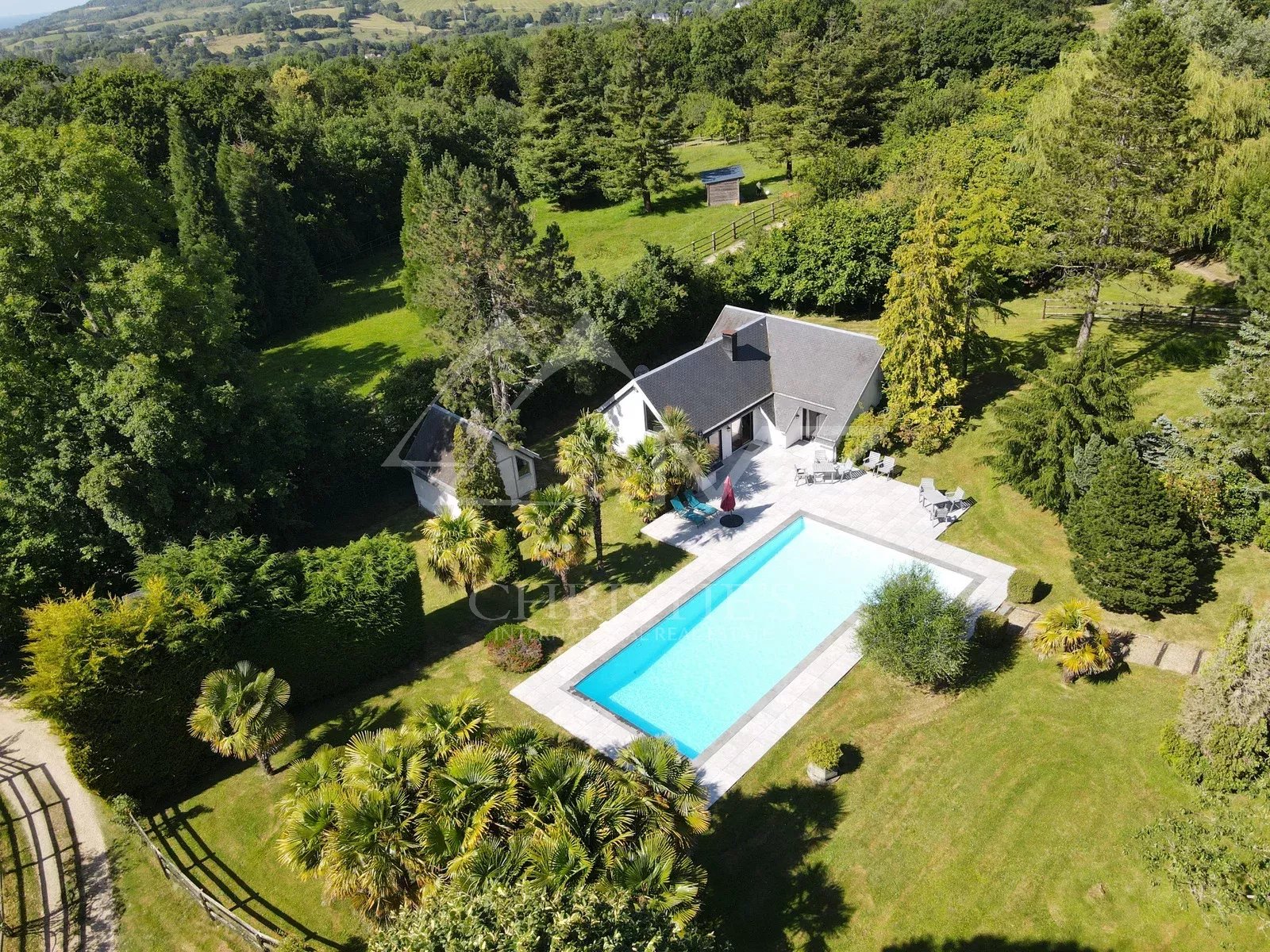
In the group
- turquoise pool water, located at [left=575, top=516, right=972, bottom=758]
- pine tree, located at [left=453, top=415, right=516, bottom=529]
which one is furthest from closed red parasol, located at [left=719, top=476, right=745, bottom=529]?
pine tree, located at [left=453, top=415, right=516, bottom=529]

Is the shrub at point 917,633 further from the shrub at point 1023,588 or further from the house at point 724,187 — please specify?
the house at point 724,187

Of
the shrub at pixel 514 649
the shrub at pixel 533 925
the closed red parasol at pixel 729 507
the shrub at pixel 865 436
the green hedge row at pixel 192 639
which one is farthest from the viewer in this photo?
the shrub at pixel 865 436

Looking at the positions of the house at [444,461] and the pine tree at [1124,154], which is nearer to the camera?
the pine tree at [1124,154]

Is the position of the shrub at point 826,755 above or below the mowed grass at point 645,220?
below

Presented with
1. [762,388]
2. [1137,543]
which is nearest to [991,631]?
[1137,543]

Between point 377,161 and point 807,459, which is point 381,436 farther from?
point 377,161

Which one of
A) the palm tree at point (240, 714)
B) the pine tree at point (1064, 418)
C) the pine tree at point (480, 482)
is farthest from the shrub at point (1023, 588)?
the palm tree at point (240, 714)
